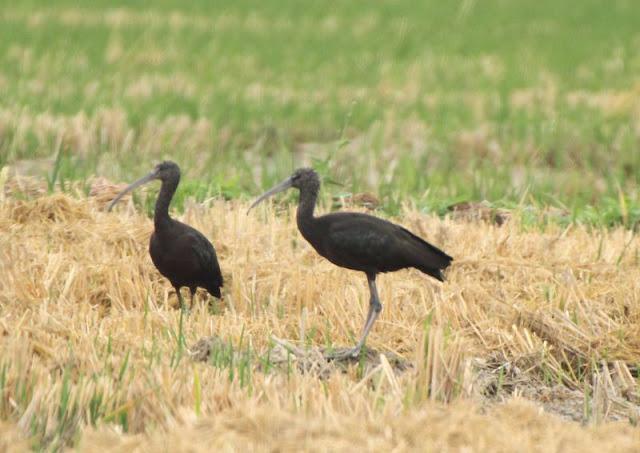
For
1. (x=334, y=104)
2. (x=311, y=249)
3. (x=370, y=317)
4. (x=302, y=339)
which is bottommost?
(x=302, y=339)

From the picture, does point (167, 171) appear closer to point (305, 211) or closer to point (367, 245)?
point (305, 211)

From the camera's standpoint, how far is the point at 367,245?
18.4 feet

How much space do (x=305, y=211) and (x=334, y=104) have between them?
7.94 m

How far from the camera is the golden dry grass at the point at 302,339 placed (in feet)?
12.6

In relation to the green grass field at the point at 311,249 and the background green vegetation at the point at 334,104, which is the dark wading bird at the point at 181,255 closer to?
the green grass field at the point at 311,249

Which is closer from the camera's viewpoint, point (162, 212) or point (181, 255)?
point (181, 255)

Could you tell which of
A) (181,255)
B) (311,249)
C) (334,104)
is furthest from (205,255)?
(334,104)

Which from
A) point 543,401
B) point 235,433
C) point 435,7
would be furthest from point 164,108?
point 435,7

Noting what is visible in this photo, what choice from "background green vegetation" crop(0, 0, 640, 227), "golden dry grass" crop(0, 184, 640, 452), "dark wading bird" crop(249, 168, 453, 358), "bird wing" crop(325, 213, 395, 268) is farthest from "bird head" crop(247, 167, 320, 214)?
"background green vegetation" crop(0, 0, 640, 227)

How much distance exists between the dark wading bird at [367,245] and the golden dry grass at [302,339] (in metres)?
0.31

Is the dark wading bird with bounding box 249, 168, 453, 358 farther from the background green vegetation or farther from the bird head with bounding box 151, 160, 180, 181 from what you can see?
the background green vegetation

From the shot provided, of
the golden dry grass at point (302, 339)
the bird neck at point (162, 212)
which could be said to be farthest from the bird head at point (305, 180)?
the bird neck at point (162, 212)

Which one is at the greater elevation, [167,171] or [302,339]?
[167,171]

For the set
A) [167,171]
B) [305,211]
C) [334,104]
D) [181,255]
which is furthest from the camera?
[334,104]
